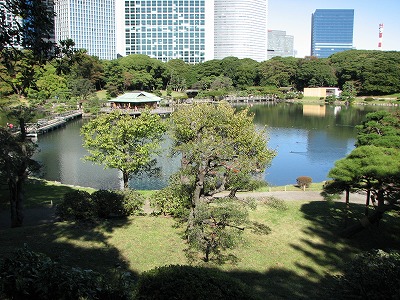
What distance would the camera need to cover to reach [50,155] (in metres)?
30.5

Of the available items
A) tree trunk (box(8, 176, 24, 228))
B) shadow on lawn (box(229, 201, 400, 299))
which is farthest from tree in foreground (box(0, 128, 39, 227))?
shadow on lawn (box(229, 201, 400, 299))

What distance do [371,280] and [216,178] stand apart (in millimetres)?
6730

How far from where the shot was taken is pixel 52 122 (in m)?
45.0

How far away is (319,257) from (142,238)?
5.14 metres

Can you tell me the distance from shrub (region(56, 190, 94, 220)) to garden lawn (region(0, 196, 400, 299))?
0.58m

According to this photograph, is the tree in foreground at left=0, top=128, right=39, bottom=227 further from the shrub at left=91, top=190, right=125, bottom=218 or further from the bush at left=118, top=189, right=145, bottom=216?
the bush at left=118, top=189, right=145, bottom=216

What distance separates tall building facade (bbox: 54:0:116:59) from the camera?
10518 centimetres

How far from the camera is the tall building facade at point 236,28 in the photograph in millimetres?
128000

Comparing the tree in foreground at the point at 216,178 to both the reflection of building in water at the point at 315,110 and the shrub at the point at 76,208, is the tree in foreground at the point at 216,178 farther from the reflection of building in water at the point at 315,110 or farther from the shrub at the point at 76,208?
the reflection of building in water at the point at 315,110

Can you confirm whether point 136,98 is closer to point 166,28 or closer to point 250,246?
point 250,246

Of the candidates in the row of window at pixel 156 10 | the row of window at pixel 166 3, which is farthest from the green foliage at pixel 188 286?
the row of window at pixel 166 3

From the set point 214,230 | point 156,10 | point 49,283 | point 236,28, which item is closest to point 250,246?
point 214,230

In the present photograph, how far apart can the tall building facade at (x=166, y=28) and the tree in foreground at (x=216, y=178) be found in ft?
339

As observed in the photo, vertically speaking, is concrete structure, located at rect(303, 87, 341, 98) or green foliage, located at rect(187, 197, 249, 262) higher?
concrete structure, located at rect(303, 87, 341, 98)
